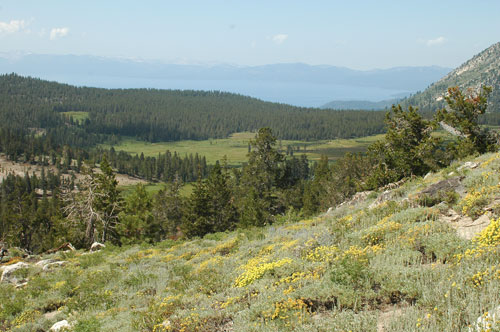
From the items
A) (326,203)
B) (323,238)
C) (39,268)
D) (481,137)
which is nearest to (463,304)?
(323,238)

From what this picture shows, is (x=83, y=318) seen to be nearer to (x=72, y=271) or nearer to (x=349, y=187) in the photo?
(x=72, y=271)

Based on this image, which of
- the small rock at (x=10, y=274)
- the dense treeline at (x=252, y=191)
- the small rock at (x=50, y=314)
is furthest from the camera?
the dense treeline at (x=252, y=191)

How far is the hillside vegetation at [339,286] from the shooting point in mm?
5895

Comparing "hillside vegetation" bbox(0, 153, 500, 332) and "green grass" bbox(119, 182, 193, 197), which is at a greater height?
"hillside vegetation" bbox(0, 153, 500, 332)

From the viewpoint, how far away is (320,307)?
276 inches

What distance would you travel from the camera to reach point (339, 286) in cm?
720

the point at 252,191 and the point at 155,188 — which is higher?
the point at 252,191

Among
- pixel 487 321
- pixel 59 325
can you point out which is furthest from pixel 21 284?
pixel 487 321

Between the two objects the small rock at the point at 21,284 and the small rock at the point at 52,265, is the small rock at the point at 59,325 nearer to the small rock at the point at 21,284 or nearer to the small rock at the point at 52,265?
the small rock at the point at 21,284

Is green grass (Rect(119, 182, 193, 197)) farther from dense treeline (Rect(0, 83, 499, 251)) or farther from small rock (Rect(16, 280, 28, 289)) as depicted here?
small rock (Rect(16, 280, 28, 289))

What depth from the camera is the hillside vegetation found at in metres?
5.89

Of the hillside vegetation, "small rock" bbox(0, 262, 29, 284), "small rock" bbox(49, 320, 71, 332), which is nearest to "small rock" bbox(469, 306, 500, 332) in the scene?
the hillside vegetation

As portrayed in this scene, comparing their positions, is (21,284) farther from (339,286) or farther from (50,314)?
(339,286)

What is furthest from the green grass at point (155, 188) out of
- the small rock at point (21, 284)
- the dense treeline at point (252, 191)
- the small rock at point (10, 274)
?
the small rock at point (21, 284)
